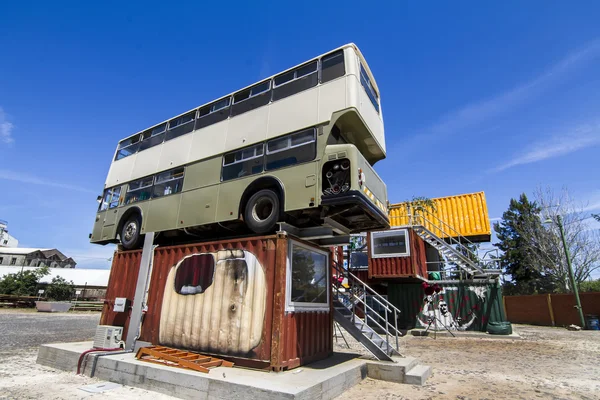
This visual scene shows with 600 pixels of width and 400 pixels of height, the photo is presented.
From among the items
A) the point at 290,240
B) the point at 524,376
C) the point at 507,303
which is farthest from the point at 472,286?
the point at 290,240

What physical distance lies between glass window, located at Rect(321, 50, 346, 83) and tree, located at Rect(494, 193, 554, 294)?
35.7 m

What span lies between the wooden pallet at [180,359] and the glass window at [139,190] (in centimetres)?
509

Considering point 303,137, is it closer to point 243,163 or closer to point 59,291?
point 243,163

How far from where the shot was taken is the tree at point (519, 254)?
3744cm

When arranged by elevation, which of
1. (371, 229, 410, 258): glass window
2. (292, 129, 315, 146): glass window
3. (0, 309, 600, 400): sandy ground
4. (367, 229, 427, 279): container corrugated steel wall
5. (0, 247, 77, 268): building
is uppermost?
(0, 247, 77, 268): building

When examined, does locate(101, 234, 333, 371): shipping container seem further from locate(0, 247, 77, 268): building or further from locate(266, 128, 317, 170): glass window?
locate(0, 247, 77, 268): building

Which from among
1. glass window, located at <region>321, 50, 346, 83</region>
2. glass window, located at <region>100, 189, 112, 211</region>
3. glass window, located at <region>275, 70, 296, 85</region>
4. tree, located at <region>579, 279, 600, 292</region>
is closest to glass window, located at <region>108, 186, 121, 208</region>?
glass window, located at <region>100, 189, 112, 211</region>

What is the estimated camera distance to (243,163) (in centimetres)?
836

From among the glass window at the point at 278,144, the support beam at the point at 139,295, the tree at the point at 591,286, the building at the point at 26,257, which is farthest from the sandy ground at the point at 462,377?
the building at the point at 26,257

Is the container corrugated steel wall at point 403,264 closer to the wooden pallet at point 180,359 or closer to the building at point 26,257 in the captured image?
the wooden pallet at point 180,359

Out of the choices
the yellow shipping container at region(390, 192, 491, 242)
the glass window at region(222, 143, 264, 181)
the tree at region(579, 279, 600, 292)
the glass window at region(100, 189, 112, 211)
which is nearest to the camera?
the glass window at region(222, 143, 264, 181)

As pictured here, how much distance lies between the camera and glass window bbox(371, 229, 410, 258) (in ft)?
56.7

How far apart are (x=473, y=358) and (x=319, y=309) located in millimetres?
6112

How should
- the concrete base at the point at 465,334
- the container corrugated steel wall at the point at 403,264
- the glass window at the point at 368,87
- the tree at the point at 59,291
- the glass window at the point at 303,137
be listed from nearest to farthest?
the glass window at the point at 303,137 < the glass window at the point at 368,87 < the concrete base at the point at 465,334 < the container corrugated steel wall at the point at 403,264 < the tree at the point at 59,291
